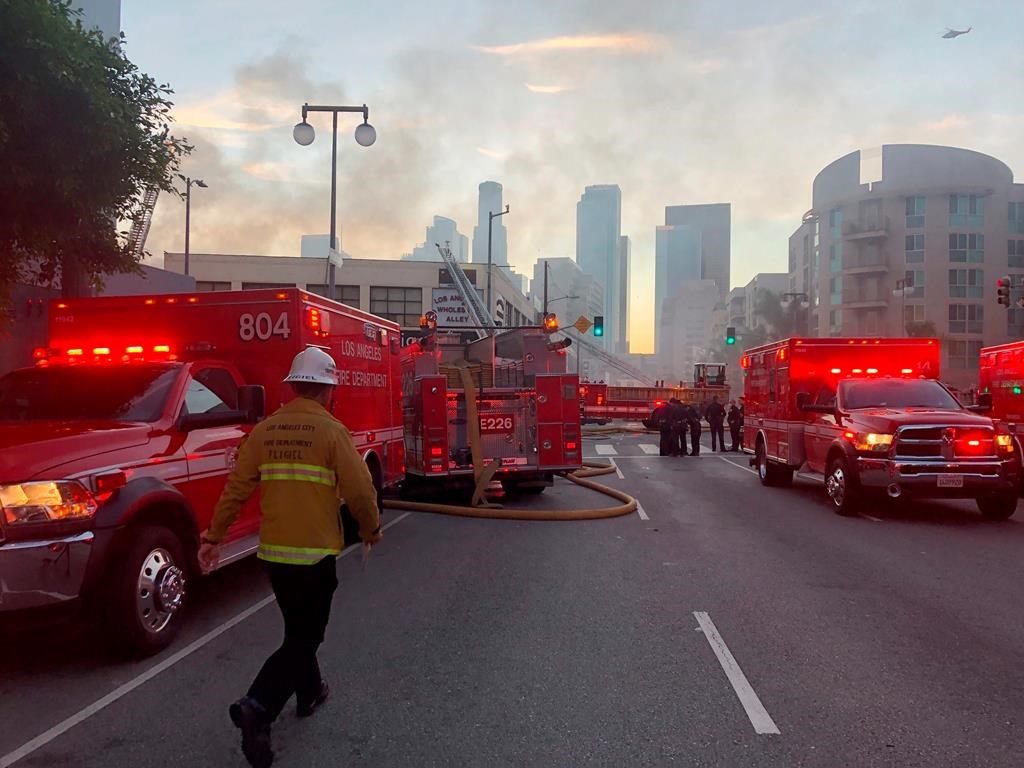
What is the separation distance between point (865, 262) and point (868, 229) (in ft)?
9.12

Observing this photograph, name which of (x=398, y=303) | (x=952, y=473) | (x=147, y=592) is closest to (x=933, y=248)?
(x=398, y=303)

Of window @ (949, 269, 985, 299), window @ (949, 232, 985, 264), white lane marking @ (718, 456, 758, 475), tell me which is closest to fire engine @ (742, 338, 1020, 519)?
white lane marking @ (718, 456, 758, 475)

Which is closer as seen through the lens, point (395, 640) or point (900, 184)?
point (395, 640)

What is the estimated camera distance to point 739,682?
4.73 metres

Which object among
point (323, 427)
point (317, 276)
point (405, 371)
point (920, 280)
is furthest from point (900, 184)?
point (323, 427)

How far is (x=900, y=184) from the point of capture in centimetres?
6644

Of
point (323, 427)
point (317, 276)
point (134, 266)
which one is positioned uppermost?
point (317, 276)

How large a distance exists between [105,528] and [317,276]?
51457 mm

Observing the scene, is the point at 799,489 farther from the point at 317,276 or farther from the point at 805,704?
the point at 317,276

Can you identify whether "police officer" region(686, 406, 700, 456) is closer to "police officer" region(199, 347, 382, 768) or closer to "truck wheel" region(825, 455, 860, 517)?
"truck wheel" region(825, 455, 860, 517)

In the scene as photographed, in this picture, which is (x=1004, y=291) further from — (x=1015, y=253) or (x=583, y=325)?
(x=1015, y=253)

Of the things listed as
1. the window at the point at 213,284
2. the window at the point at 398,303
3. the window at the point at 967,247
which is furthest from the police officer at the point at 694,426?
the window at the point at 967,247

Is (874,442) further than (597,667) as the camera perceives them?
Yes

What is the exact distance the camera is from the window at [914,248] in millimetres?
64688
